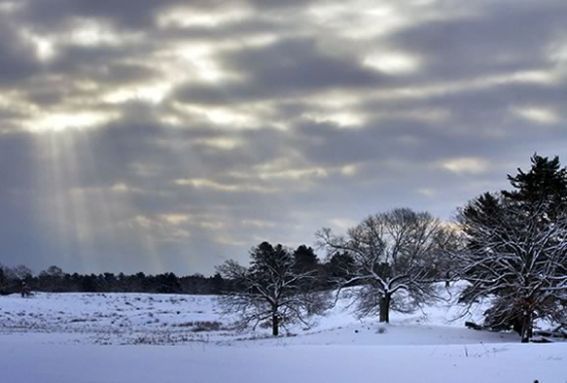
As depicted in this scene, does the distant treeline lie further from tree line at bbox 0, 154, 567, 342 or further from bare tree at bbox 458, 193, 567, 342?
bare tree at bbox 458, 193, 567, 342

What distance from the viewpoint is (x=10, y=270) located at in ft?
425

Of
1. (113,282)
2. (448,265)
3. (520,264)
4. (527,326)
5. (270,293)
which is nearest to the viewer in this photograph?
(527,326)

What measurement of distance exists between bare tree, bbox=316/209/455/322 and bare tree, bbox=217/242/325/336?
3654 mm

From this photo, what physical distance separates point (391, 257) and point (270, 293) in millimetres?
10682

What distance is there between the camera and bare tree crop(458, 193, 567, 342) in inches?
1409

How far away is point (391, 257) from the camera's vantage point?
51094 millimetres

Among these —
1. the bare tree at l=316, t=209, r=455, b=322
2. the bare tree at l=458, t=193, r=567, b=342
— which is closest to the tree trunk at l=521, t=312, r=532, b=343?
the bare tree at l=458, t=193, r=567, b=342

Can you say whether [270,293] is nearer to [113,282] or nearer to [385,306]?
[385,306]

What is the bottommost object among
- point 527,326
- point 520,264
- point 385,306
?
point 527,326

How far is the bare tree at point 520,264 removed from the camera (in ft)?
117

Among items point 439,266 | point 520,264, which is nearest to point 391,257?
point 439,266

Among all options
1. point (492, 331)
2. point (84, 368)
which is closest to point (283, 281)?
point (492, 331)

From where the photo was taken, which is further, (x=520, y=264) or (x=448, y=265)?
(x=448, y=265)

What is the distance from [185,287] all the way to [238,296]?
89.1 metres
